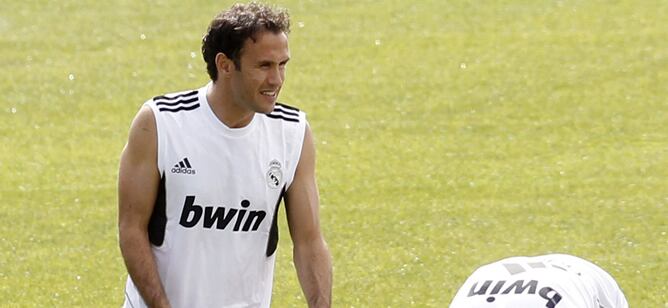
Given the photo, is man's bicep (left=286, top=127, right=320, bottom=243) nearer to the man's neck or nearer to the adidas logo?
the man's neck

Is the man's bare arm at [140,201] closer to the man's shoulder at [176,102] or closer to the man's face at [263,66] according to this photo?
the man's shoulder at [176,102]

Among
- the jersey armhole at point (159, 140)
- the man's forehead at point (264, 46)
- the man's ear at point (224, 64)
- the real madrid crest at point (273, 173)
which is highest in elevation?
the man's forehead at point (264, 46)

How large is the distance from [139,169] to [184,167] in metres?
0.16

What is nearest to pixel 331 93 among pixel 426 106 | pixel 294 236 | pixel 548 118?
pixel 426 106

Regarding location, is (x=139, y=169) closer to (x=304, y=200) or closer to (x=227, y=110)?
(x=227, y=110)

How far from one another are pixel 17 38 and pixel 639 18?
281 inches

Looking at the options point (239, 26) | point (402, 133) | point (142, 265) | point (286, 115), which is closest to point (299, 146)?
point (286, 115)

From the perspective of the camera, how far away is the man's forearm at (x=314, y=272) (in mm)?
5980

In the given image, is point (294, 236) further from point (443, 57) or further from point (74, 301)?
point (443, 57)

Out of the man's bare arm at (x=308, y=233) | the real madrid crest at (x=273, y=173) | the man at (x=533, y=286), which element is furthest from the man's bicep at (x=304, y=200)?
the man at (x=533, y=286)

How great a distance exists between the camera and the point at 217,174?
579 cm

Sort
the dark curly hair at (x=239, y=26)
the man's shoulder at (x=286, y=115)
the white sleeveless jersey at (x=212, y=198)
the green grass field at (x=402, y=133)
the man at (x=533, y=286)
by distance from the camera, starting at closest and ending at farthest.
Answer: the man at (x=533, y=286)
the dark curly hair at (x=239, y=26)
the white sleeveless jersey at (x=212, y=198)
the man's shoulder at (x=286, y=115)
the green grass field at (x=402, y=133)

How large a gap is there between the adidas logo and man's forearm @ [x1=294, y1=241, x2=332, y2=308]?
1.83 feet

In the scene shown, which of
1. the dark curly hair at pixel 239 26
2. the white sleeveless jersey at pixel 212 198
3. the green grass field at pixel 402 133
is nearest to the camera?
the dark curly hair at pixel 239 26
